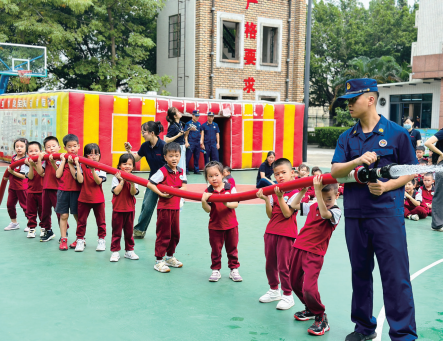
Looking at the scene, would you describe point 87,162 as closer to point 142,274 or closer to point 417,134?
point 142,274

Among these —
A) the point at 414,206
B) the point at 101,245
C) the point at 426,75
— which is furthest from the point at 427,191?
the point at 426,75

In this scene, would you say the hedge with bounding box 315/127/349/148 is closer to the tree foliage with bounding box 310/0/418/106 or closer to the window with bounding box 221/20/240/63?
the tree foliage with bounding box 310/0/418/106

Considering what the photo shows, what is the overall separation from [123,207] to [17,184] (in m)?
2.38

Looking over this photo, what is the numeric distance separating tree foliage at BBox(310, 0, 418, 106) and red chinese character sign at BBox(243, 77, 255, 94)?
17.2 metres

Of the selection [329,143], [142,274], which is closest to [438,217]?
[142,274]

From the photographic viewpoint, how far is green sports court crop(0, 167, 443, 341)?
159 inches

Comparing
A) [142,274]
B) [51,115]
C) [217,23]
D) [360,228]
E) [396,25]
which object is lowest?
[142,274]

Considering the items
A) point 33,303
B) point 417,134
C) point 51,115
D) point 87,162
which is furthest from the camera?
Result: point 51,115

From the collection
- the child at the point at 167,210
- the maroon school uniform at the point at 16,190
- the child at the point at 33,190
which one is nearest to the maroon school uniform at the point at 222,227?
the child at the point at 167,210

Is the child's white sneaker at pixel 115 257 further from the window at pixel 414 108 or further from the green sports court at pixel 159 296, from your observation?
the window at pixel 414 108

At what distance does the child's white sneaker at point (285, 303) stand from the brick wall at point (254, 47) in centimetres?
1789

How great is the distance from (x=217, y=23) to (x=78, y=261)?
58.0ft

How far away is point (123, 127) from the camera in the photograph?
1488 cm

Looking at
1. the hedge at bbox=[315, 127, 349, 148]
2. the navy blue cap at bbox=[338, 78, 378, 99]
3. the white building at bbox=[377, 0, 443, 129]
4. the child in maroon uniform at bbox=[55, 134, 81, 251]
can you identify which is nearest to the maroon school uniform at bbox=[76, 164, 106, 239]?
the child in maroon uniform at bbox=[55, 134, 81, 251]
